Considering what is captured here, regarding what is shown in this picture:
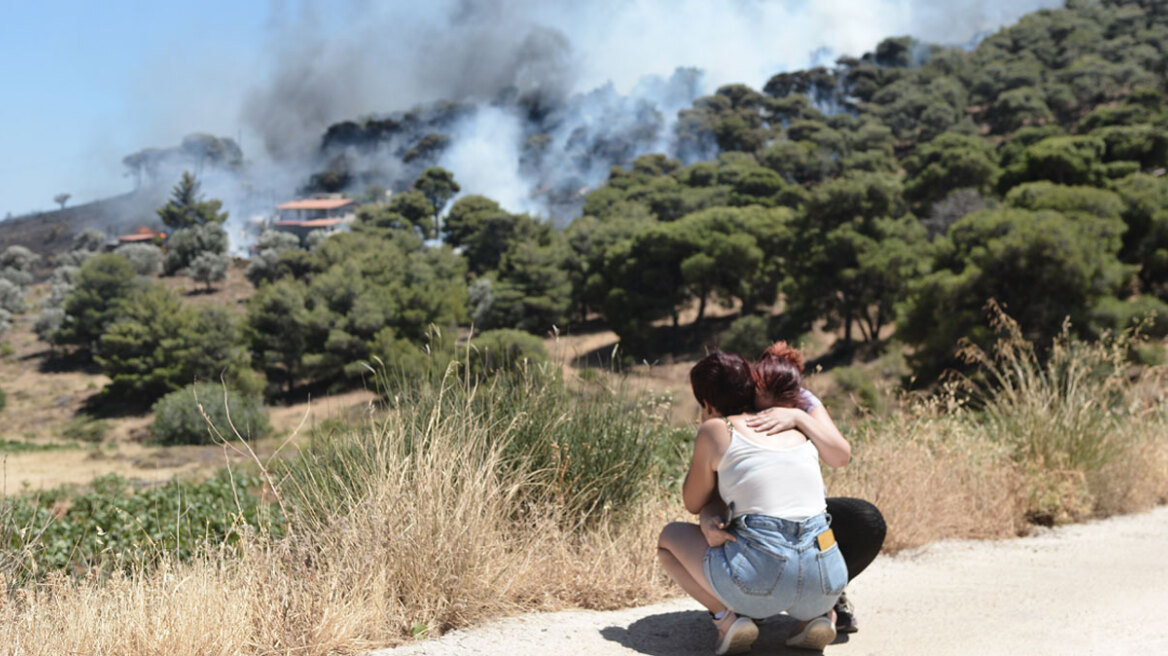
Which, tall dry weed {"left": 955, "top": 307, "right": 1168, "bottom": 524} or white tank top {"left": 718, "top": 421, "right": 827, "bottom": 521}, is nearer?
white tank top {"left": 718, "top": 421, "right": 827, "bottom": 521}

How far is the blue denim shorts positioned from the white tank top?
0.04 meters

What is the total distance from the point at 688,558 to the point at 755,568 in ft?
0.94

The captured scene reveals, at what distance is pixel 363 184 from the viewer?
144 metres

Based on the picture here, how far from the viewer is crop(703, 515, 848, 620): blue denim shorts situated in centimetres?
298

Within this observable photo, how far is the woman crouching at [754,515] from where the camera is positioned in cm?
298

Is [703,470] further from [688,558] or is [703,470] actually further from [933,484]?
[933,484]

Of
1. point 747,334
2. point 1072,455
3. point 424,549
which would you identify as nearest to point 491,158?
point 747,334

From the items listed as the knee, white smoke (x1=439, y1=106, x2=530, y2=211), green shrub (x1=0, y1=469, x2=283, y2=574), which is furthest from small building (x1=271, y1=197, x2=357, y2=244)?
the knee

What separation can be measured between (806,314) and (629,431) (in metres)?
34.0

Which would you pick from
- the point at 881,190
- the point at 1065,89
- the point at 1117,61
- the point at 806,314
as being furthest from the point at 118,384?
the point at 1117,61

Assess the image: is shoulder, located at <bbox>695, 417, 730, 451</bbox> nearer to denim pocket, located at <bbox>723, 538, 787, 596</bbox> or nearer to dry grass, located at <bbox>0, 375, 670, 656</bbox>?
denim pocket, located at <bbox>723, 538, 787, 596</bbox>

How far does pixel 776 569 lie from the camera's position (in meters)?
2.99

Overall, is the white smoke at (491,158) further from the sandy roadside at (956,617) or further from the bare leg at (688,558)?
the bare leg at (688,558)

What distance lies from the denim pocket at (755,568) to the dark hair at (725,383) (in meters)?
0.45
